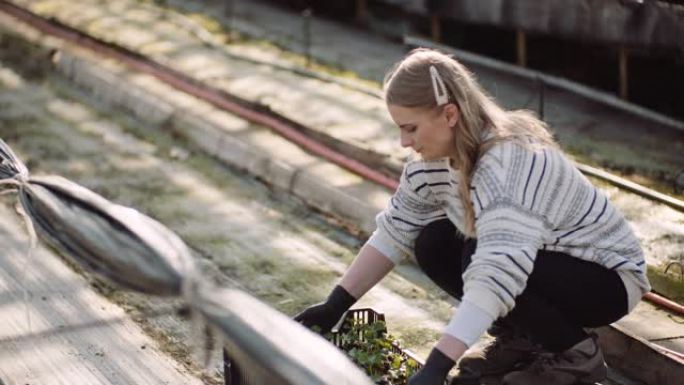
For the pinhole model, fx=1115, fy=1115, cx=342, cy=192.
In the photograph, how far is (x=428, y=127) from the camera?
338cm

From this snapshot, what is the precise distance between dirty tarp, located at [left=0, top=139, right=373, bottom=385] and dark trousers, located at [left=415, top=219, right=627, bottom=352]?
113 centimetres

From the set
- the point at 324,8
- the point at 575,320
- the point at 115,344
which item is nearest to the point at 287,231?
the point at 115,344

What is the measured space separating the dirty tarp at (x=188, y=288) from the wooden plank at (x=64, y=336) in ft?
3.98

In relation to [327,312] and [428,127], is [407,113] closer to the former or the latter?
[428,127]

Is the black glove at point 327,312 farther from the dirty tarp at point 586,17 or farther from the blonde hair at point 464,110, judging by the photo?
the dirty tarp at point 586,17

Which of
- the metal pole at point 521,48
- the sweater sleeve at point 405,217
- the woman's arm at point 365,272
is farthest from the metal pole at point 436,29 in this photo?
the woman's arm at point 365,272

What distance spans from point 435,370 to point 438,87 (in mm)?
842

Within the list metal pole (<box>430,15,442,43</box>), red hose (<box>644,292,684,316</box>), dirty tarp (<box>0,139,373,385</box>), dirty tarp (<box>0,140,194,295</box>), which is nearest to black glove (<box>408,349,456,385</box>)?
dirty tarp (<box>0,139,373,385</box>)

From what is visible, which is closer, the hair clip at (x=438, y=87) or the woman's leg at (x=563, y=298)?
the hair clip at (x=438, y=87)

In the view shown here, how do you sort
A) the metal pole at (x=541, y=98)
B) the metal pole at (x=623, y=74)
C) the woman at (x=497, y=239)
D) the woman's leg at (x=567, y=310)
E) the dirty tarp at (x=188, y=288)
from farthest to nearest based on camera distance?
the metal pole at (x=623, y=74) < the metal pole at (x=541, y=98) < the woman's leg at (x=567, y=310) < the woman at (x=497, y=239) < the dirty tarp at (x=188, y=288)

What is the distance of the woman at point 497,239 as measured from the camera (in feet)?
10.6

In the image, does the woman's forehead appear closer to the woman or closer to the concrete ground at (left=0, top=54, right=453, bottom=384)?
the woman

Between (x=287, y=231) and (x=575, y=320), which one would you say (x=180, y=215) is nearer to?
(x=287, y=231)

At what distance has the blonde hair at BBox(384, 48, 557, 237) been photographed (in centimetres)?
336
